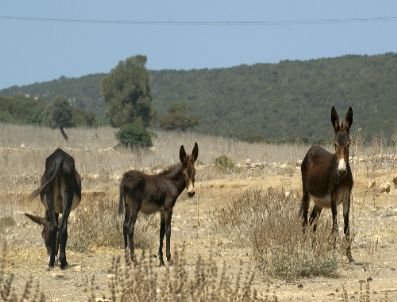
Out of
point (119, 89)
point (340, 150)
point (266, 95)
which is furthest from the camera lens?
point (266, 95)

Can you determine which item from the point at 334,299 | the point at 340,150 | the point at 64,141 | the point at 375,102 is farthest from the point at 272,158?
the point at 375,102

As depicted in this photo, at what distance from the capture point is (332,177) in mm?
14758

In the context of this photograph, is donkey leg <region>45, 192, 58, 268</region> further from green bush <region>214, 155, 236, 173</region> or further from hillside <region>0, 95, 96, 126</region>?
hillside <region>0, 95, 96, 126</region>

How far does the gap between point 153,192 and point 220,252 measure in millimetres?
2213

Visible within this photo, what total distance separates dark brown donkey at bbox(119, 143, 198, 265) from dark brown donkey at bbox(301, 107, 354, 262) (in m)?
2.02

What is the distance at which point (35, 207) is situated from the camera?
25.8m

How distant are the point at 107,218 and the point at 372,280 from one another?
20.8ft

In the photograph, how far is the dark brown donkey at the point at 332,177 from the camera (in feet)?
46.8

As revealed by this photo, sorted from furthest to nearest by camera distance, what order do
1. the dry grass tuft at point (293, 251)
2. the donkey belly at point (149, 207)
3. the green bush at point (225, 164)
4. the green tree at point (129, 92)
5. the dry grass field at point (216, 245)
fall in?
1. the green tree at point (129, 92)
2. the green bush at point (225, 164)
3. the donkey belly at point (149, 207)
4. the dry grass tuft at point (293, 251)
5. the dry grass field at point (216, 245)

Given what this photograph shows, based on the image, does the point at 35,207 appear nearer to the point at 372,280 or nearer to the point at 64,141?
the point at 372,280

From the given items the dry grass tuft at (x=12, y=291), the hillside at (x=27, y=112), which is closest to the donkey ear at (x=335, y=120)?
the dry grass tuft at (x=12, y=291)

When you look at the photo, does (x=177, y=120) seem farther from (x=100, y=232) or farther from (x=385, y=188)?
(x=100, y=232)

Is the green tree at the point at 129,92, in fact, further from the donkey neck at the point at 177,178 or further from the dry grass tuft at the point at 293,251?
the dry grass tuft at the point at 293,251

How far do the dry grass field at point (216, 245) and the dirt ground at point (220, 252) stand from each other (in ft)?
0.08
